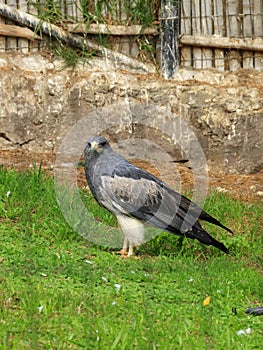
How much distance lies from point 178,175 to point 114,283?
3968mm

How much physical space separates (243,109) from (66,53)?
2.59 m

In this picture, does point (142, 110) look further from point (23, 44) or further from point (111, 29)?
point (23, 44)

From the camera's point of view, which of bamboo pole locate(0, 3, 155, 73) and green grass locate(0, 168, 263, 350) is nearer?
green grass locate(0, 168, 263, 350)

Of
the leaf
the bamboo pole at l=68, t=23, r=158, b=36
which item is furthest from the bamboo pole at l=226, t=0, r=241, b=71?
the leaf

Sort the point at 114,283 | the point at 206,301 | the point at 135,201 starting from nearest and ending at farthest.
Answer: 1. the point at 206,301
2. the point at 114,283
3. the point at 135,201

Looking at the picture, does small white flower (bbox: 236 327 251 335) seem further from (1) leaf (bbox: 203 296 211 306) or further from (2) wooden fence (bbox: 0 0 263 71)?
(2) wooden fence (bbox: 0 0 263 71)

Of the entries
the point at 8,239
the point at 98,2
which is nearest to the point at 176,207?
the point at 8,239

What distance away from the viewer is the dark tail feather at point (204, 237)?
7.43m

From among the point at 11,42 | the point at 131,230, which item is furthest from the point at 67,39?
the point at 131,230

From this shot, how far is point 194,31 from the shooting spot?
10.8 m

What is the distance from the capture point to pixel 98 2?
10.7m

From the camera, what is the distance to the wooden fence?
10.7 m

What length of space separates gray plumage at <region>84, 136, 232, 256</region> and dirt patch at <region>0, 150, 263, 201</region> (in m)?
1.80

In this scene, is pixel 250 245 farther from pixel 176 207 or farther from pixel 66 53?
pixel 66 53
